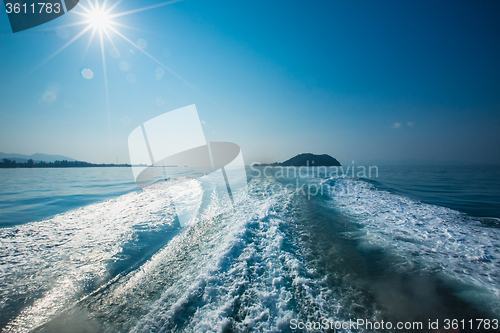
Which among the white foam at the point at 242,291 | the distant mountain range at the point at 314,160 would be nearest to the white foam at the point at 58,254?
the white foam at the point at 242,291

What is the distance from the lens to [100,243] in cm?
410

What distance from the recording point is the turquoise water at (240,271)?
220cm

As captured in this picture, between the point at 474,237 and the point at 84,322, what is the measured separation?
835 cm

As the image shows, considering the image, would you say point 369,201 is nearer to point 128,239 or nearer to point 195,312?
point 195,312

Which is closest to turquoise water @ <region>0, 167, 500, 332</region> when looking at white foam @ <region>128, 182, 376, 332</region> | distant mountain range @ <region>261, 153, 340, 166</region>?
white foam @ <region>128, 182, 376, 332</region>

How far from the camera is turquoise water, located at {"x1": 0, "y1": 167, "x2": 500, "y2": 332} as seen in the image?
2.20 m

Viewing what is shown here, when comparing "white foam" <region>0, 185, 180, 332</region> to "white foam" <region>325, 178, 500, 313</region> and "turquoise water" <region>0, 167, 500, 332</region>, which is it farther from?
"white foam" <region>325, 178, 500, 313</region>

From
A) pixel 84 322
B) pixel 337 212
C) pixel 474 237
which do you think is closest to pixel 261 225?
pixel 337 212

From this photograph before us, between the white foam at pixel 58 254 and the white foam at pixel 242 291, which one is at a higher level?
the white foam at pixel 58 254

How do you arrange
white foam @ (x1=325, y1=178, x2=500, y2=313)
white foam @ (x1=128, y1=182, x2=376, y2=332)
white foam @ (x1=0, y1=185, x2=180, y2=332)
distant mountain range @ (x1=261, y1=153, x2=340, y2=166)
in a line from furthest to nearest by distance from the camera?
distant mountain range @ (x1=261, y1=153, x2=340, y2=166), white foam @ (x1=325, y1=178, x2=500, y2=313), white foam @ (x1=0, y1=185, x2=180, y2=332), white foam @ (x1=128, y1=182, x2=376, y2=332)

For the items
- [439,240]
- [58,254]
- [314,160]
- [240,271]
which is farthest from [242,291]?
[314,160]

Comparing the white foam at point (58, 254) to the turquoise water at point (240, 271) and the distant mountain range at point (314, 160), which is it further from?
the distant mountain range at point (314, 160)

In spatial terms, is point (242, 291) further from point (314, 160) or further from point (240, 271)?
point (314, 160)

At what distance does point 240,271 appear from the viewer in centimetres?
317
